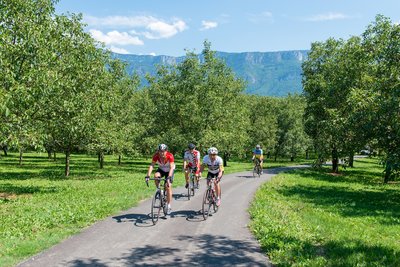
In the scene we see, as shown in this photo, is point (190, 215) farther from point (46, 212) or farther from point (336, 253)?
point (336, 253)

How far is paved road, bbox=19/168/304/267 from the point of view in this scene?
28.5 ft

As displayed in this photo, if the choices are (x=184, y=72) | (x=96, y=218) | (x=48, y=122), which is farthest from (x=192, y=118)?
(x=96, y=218)

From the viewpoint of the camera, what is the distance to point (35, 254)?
9000 mm

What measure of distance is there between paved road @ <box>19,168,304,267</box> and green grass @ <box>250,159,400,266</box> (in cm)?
62

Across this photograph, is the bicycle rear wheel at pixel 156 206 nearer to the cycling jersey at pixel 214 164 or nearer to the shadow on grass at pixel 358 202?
the cycling jersey at pixel 214 164

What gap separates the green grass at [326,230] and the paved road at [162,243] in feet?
2.05

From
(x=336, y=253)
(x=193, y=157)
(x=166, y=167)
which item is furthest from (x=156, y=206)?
(x=193, y=157)

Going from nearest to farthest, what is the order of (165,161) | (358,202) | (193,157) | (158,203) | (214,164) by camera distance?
1. (158,203)
2. (165,161)
3. (214,164)
4. (193,157)
5. (358,202)

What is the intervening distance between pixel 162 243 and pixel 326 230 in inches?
219

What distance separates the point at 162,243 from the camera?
398 inches

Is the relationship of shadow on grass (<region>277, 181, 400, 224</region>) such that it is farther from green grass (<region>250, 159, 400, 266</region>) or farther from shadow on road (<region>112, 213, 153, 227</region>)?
shadow on road (<region>112, 213, 153, 227</region>)

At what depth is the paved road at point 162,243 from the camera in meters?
8.70

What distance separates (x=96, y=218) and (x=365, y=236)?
359 inches

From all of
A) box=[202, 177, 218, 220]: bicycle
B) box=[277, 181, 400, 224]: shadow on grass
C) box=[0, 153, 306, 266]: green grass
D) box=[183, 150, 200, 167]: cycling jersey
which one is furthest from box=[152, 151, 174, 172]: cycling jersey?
box=[277, 181, 400, 224]: shadow on grass
